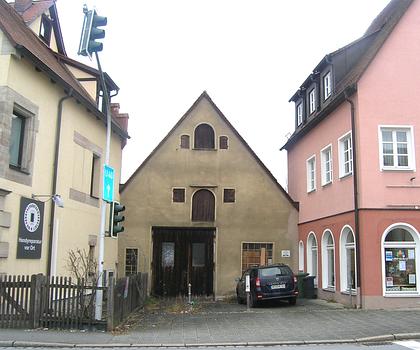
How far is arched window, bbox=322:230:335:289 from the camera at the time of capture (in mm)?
22764

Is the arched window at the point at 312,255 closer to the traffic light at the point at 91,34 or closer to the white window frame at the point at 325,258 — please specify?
the white window frame at the point at 325,258

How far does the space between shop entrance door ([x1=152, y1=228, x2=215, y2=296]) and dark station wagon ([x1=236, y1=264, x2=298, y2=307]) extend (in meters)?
6.20

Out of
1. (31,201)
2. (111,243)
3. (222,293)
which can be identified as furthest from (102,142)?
(222,293)

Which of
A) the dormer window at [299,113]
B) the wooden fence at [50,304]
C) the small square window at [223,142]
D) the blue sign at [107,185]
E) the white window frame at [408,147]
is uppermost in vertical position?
the dormer window at [299,113]

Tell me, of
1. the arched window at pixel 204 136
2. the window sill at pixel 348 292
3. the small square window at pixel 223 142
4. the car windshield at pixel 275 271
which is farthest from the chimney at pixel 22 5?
the window sill at pixel 348 292

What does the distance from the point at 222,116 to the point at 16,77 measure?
48.8ft

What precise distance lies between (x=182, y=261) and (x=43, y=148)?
41.0ft

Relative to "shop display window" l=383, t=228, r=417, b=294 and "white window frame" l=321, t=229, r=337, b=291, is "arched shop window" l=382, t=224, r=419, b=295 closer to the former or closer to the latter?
"shop display window" l=383, t=228, r=417, b=294

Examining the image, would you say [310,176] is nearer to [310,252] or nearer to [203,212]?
[310,252]

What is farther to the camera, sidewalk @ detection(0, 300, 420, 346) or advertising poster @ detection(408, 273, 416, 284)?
advertising poster @ detection(408, 273, 416, 284)

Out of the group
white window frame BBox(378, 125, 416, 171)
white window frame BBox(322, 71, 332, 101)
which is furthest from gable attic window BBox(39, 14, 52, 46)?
white window frame BBox(378, 125, 416, 171)

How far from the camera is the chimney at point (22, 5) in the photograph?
2209 cm

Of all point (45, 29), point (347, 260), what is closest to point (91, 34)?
point (45, 29)

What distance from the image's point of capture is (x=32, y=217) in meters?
16.0
